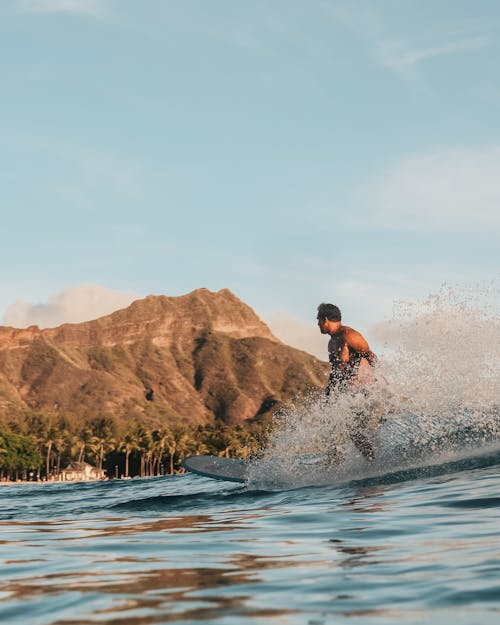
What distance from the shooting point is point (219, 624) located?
3352mm

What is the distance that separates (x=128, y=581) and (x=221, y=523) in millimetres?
3391

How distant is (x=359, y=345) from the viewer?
453 inches

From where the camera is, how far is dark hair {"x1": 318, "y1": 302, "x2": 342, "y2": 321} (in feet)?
38.1

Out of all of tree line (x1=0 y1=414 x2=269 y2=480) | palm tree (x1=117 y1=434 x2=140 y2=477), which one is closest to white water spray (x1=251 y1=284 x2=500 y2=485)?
tree line (x1=0 y1=414 x2=269 y2=480)

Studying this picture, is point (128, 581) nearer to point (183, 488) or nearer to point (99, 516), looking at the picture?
point (99, 516)

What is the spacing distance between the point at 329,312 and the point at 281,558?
21.9 ft

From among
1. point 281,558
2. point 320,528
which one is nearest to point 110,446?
point 320,528

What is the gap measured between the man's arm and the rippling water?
1.83 metres

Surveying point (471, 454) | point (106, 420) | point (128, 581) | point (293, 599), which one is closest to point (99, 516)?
point (471, 454)

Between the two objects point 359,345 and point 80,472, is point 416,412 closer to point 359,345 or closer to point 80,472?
point 359,345

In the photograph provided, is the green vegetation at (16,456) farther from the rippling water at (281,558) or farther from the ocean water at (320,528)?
the rippling water at (281,558)

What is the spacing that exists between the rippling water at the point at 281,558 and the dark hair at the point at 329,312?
244cm

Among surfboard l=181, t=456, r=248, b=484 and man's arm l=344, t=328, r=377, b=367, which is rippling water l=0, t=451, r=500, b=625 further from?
surfboard l=181, t=456, r=248, b=484

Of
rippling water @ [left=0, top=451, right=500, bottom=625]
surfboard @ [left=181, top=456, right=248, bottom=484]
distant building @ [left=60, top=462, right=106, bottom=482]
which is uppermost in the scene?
Result: surfboard @ [left=181, top=456, right=248, bottom=484]
